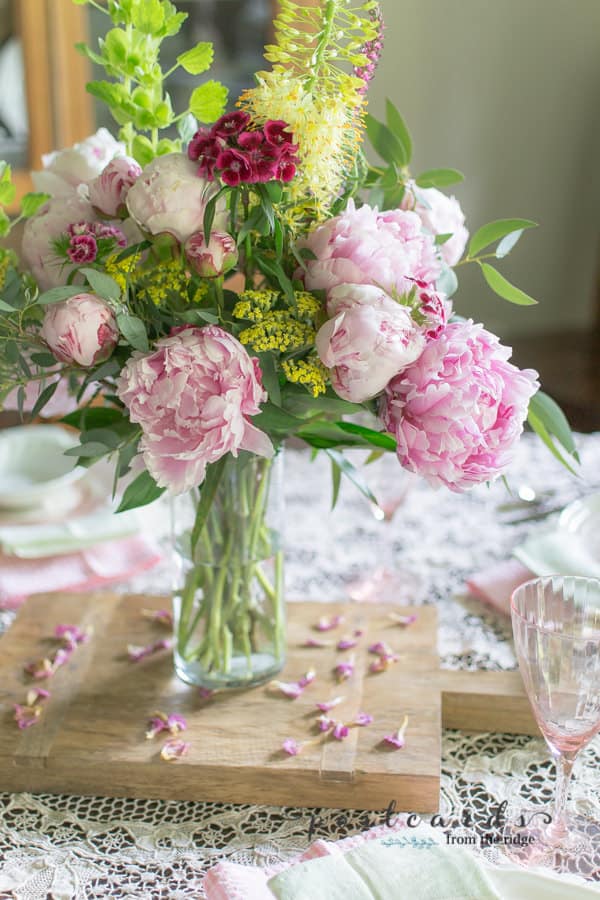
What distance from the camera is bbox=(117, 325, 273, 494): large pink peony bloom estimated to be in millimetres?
741

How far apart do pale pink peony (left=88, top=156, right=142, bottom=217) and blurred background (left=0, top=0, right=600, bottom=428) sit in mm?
2842

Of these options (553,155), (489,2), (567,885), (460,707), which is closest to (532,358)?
(553,155)

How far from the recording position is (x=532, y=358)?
13.7 ft

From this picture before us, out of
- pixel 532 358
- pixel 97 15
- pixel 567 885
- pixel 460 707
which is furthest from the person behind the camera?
pixel 532 358

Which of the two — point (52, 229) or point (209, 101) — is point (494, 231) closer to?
point (209, 101)

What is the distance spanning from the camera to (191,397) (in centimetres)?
75

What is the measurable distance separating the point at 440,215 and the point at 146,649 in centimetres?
52

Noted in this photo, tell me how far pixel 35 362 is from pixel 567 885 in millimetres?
556

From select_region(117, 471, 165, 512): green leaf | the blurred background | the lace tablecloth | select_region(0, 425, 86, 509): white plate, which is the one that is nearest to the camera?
the lace tablecloth

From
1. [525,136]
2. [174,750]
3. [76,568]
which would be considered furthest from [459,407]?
[525,136]

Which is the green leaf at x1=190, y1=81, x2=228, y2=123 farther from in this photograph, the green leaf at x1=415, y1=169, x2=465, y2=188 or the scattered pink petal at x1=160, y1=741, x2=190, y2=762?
the scattered pink petal at x1=160, y1=741, x2=190, y2=762

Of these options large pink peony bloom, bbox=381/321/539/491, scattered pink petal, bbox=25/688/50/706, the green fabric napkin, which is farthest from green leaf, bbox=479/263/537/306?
scattered pink petal, bbox=25/688/50/706

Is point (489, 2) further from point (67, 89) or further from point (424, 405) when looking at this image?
point (424, 405)

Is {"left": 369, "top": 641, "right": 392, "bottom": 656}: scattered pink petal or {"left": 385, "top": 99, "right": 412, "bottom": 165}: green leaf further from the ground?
{"left": 385, "top": 99, "right": 412, "bottom": 165}: green leaf
